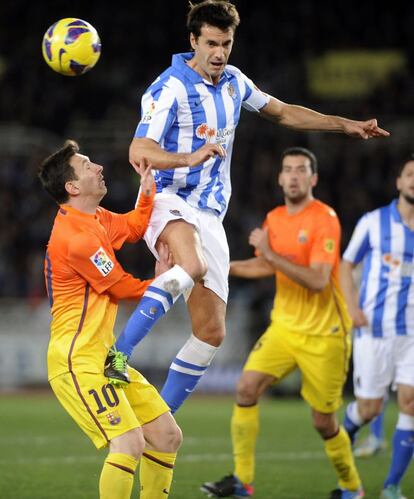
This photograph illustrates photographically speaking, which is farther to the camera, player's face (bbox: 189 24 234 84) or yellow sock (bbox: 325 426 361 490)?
yellow sock (bbox: 325 426 361 490)

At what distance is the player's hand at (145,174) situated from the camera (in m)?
5.89

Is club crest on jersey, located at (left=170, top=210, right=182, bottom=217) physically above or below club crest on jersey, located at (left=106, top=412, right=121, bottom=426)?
above

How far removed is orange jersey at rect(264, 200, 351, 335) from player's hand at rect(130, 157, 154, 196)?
79.0 inches

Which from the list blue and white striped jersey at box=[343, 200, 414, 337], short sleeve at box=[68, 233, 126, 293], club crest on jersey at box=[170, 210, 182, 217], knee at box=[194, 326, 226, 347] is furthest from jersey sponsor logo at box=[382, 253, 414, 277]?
short sleeve at box=[68, 233, 126, 293]

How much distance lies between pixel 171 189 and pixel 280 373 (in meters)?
1.98

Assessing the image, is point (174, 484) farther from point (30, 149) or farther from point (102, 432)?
point (30, 149)

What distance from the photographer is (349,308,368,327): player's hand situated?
813 centimetres

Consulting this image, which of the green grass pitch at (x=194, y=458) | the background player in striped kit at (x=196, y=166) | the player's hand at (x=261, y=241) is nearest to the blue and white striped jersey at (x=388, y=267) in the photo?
the player's hand at (x=261, y=241)

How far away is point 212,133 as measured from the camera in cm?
635

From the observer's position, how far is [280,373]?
25.5ft

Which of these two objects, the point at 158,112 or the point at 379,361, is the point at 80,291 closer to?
the point at 158,112

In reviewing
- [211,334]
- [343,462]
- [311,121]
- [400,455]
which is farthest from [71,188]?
[400,455]

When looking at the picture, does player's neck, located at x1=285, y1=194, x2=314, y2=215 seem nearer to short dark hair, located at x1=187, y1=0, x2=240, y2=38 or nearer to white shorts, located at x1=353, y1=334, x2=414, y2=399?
white shorts, located at x1=353, y1=334, x2=414, y2=399

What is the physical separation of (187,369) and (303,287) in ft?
5.44
